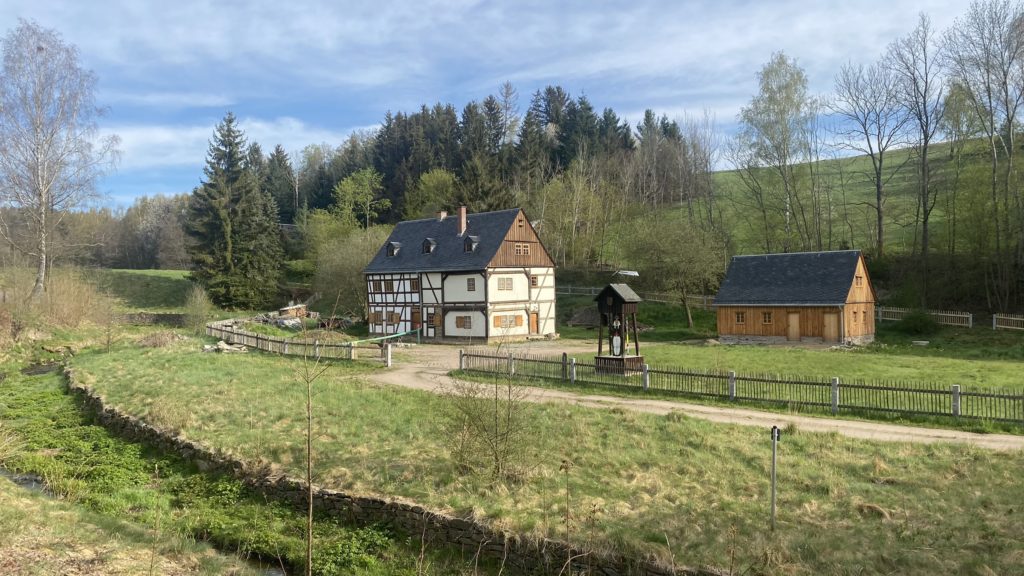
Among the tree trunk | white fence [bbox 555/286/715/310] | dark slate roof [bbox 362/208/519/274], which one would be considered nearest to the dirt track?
dark slate roof [bbox 362/208/519/274]

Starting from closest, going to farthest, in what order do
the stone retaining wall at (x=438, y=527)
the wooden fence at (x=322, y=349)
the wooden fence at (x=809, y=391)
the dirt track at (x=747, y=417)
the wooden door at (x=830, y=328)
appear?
the stone retaining wall at (x=438, y=527) → the dirt track at (x=747, y=417) → the wooden fence at (x=809, y=391) → the wooden fence at (x=322, y=349) → the wooden door at (x=830, y=328)

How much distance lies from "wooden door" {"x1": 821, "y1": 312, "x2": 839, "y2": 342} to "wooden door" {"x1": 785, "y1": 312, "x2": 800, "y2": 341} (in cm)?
131

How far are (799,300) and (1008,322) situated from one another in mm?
10343

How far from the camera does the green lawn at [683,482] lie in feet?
28.7

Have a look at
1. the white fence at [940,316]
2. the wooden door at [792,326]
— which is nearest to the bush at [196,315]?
the wooden door at [792,326]

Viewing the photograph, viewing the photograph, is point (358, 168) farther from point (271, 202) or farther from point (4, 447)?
point (4, 447)

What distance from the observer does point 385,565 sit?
385 inches

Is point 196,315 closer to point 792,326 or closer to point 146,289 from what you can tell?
point 146,289

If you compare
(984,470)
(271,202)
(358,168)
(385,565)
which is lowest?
(385,565)

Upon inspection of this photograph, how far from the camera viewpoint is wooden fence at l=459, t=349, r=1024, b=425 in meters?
15.9

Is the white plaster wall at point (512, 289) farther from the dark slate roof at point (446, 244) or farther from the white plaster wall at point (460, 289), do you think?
the dark slate roof at point (446, 244)

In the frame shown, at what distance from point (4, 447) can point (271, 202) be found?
61687 millimetres

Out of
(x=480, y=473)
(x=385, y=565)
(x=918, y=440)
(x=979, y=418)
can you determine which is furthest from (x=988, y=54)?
(x=385, y=565)

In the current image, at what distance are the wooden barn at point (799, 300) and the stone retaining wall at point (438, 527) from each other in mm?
28905
